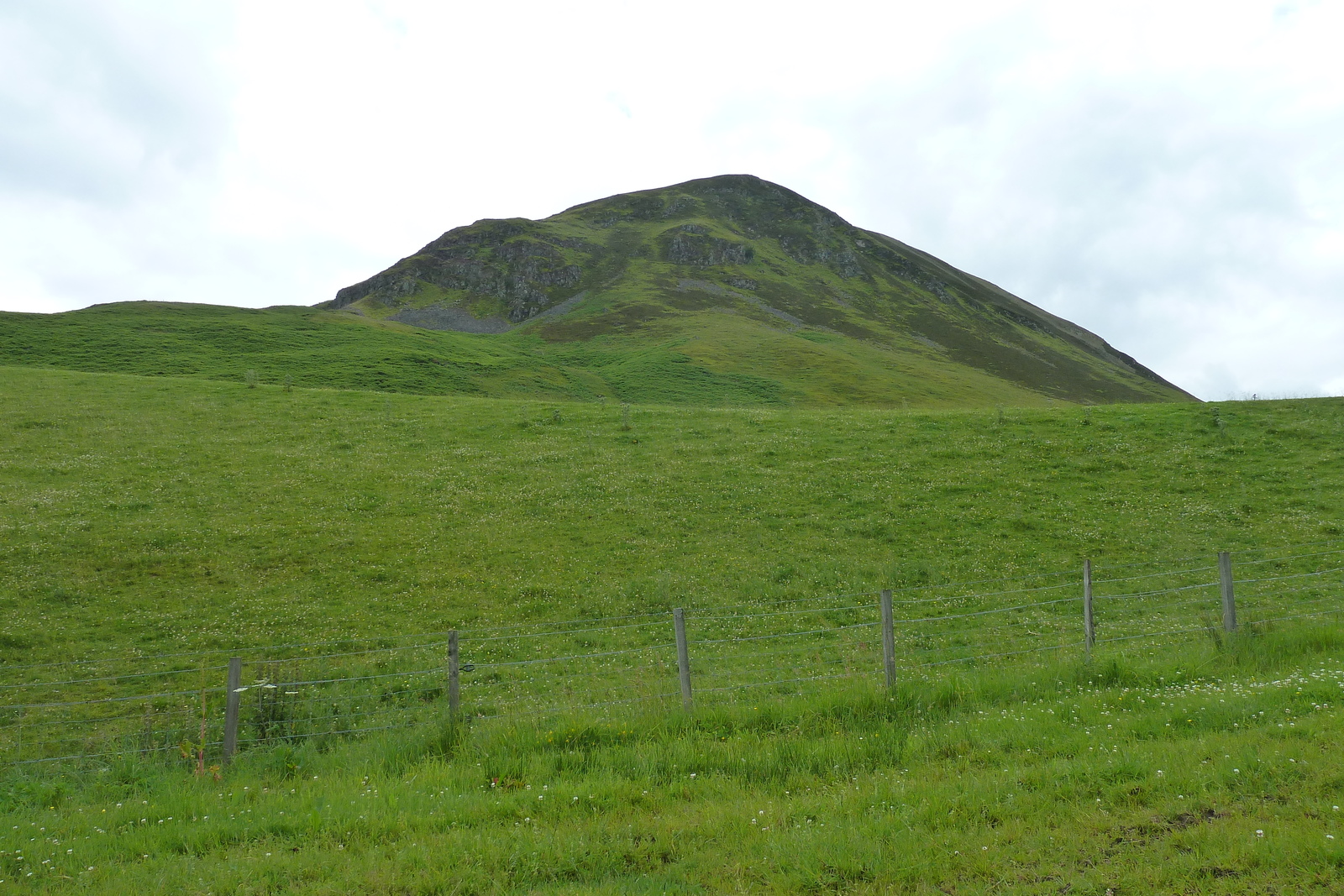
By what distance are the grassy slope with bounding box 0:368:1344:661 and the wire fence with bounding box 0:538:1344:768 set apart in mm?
1323

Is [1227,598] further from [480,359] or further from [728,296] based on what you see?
[728,296]

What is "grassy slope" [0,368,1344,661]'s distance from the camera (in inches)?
749

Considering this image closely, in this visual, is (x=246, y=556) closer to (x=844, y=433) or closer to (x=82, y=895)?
(x=82, y=895)

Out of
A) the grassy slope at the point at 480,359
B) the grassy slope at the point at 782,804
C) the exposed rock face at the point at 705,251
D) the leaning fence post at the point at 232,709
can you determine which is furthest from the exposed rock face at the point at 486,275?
the grassy slope at the point at 782,804

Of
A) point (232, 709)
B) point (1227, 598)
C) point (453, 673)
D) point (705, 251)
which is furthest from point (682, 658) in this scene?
point (705, 251)

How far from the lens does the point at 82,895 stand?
662cm

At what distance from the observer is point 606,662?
15352 millimetres

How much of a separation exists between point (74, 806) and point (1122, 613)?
20.1 m

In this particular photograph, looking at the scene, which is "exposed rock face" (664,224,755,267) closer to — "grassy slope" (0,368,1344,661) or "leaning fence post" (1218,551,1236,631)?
"grassy slope" (0,368,1344,661)

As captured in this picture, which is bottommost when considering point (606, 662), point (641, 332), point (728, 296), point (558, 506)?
point (606, 662)

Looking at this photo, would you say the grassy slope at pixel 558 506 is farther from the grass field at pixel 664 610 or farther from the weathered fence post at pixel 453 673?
the weathered fence post at pixel 453 673

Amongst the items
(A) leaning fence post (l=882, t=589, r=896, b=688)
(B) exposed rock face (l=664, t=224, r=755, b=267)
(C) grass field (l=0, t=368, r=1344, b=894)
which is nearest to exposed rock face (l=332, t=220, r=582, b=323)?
(B) exposed rock face (l=664, t=224, r=755, b=267)

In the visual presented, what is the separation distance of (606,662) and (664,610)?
3.58 metres

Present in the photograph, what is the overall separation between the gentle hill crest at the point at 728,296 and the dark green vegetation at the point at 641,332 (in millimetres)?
674
